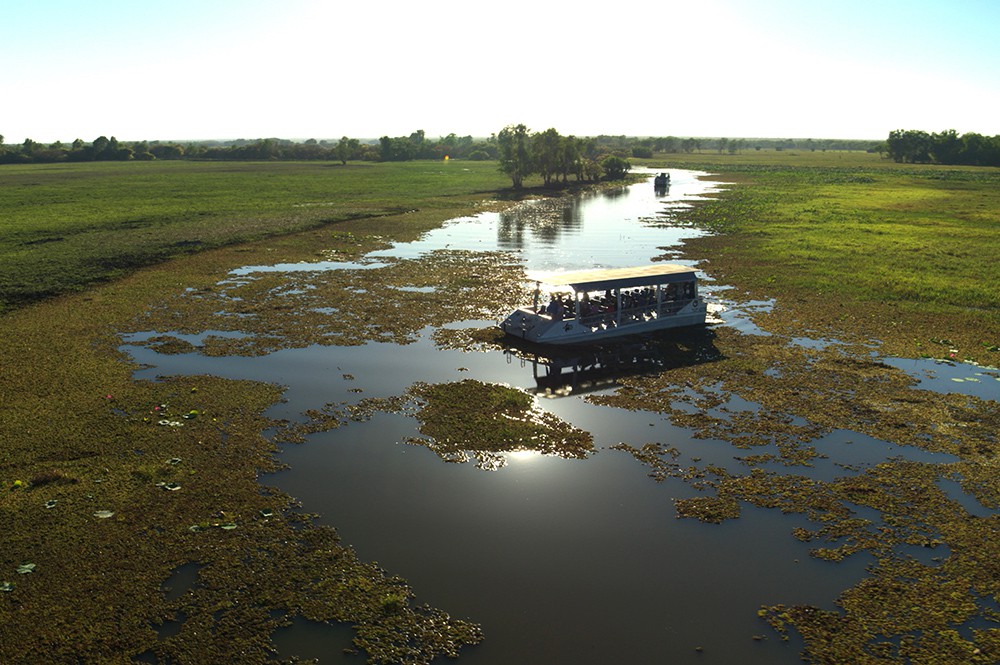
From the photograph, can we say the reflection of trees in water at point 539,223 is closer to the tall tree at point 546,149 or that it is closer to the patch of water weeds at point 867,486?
the tall tree at point 546,149

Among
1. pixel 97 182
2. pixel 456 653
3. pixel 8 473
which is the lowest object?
pixel 456 653

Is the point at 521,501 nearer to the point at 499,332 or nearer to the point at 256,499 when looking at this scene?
the point at 256,499

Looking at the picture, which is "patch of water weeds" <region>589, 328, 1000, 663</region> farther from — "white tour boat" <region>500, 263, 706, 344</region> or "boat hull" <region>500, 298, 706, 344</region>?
"white tour boat" <region>500, 263, 706, 344</region>

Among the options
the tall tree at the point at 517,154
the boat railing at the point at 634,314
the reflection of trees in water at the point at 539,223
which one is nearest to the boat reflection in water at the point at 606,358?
the boat railing at the point at 634,314

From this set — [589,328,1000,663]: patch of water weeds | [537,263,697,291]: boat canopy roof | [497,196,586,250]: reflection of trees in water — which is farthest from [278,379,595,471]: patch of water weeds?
[497,196,586,250]: reflection of trees in water

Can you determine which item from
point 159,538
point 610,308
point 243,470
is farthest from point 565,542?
point 610,308

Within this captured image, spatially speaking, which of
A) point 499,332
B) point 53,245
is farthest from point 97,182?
point 499,332
